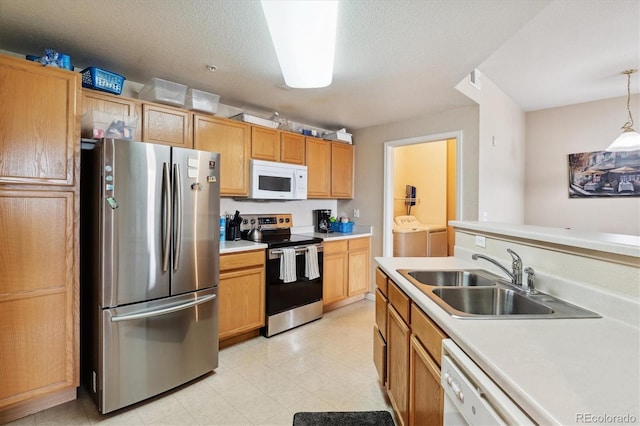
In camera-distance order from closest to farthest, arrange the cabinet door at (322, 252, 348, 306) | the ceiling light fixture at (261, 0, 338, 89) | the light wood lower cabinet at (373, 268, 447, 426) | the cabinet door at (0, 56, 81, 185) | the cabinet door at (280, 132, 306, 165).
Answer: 1. the light wood lower cabinet at (373, 268, 447, 426)
2. the ceiling light fixture at (261, 0, 338, 89)
3. the cabinet door at (0, 56, 81, 185)
4. the cabinet door at (280, 132, 306, 165)
5. the cabinet door at (322, 252, 348, 306)

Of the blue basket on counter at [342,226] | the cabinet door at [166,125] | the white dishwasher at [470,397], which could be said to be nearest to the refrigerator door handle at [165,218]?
the cabinet door at [166,125]

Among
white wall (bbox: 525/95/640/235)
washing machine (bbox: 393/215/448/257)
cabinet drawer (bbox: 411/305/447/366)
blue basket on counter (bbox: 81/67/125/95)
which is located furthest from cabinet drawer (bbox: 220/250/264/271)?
white wall (bbox: 525/95/640/235)

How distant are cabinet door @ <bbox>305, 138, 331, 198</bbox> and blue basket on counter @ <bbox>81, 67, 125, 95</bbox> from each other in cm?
202

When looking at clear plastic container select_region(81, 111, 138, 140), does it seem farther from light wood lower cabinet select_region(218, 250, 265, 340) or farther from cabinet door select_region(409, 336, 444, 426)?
cabinet door select_region(409, 336, 444, 426)

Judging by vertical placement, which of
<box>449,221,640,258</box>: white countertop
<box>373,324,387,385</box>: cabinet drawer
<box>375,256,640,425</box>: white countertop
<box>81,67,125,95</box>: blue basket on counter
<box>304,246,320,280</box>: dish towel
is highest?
<box>81,67,125,95</box>: blue basket on counter

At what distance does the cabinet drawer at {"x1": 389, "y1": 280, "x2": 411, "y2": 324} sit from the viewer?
1.55 meters

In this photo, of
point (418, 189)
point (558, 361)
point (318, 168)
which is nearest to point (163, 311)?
point (558, 361)

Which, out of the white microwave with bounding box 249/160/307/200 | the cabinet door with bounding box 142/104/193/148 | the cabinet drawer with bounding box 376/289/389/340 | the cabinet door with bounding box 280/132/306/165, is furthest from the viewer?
the cabinet door with bounding box 280/132/306/165

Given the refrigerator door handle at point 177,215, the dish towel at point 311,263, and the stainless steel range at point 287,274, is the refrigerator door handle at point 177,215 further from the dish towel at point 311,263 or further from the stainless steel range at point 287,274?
the dish towel at point 311,263

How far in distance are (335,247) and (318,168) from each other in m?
1.02

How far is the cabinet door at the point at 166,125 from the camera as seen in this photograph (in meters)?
2.51

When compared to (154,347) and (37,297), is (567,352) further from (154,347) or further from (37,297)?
(37,297)

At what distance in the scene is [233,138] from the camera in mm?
3076

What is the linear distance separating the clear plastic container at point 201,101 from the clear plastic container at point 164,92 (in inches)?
2.3
